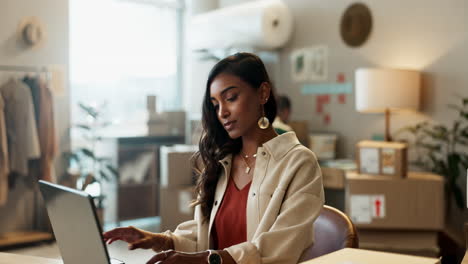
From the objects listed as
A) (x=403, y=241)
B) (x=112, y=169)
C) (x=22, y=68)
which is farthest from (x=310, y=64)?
(x=22, y=68)

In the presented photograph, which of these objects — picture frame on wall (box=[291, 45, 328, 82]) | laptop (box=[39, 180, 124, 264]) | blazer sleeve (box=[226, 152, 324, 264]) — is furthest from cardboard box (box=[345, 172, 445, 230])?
laptop (box=[39, 180, 124, 264])

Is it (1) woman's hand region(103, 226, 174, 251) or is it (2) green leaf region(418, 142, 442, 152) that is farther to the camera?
(2) green leaf region(418, 142, 442, 152)

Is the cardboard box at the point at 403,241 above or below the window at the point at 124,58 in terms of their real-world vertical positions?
below

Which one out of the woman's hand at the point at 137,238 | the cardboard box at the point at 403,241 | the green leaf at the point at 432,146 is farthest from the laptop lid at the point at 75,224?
the green leaf at the point at 432,146

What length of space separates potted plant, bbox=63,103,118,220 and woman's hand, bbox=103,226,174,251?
135 inches

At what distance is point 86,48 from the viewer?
251 inches

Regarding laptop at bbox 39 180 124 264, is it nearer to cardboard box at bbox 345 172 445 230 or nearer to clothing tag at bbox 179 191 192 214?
cardboard box at bbox 345 172 445 230

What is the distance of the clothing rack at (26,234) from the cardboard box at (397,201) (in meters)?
2.70

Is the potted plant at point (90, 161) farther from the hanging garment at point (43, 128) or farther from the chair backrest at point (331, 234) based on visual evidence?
the chair backrest at point (331, 234)

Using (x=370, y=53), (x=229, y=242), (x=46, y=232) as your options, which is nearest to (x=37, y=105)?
(x=46, y=232)

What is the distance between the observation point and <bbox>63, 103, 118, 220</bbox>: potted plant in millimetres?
5543

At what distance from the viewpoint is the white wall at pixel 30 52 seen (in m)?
5.26

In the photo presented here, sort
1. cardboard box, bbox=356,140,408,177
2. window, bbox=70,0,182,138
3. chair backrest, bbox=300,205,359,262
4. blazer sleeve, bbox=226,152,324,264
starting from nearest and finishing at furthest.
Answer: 1. blazer sleeve, bbox=226,152,324,264
2. chair backrest, bbox=300,205,359,262
3. cardboard box, bbox=356,140,408,177
4. window, bbox=70,0,182,138

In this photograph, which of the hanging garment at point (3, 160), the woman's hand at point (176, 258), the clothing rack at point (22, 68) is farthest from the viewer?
the clothing rack at point (22, 68)
